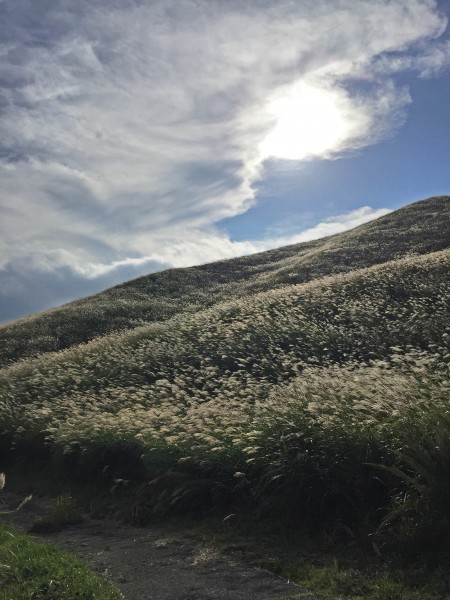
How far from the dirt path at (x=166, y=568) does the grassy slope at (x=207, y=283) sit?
25504 millimetres

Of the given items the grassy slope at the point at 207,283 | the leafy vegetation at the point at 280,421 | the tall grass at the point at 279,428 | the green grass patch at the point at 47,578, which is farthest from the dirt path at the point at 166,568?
the grassy slope at the point at 207,283

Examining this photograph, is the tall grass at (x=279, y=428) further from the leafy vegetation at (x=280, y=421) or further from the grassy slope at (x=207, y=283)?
the grassy slope at (x=207, y=283)

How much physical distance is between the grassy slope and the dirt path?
25504mm

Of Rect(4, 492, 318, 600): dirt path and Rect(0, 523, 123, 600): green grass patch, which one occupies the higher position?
Rect(0, 523, 123, 600): green grass patch

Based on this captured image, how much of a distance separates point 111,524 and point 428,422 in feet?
18.6

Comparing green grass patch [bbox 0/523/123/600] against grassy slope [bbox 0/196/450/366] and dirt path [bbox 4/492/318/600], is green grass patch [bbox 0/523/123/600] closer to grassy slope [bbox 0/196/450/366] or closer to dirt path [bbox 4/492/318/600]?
dirt path [bbox 4/492/318/600]

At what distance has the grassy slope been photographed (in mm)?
36031

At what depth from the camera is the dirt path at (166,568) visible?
6.00 meters

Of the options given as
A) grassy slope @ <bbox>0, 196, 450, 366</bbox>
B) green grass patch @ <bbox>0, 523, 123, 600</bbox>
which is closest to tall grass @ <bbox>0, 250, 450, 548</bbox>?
green grass patch @ <bbox>0, 523, 123, 600</bbox>

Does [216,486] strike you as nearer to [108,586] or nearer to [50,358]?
[108,586]

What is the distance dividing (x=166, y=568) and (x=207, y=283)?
152ft

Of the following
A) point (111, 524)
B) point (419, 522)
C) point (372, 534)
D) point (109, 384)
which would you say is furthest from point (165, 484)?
point (109, 384)

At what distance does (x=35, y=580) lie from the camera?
617cm

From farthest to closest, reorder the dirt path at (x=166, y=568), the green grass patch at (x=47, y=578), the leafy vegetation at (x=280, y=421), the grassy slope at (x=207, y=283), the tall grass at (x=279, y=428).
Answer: the grassy slope at (x=207, y=283) < the tall grass at (x=279, y=428) < the leafy vegetation at (x=280, y=421) < the dirt path at (x=166, y=568) < the green grass patch at (x=47, y=578)
